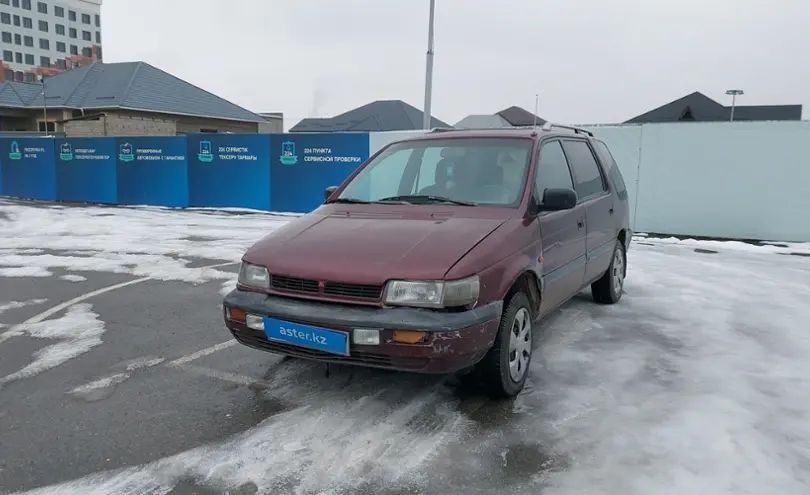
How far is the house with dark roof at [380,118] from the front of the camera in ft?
97.3

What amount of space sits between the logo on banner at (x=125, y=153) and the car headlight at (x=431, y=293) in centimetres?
1807

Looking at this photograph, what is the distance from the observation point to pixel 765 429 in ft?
11.2

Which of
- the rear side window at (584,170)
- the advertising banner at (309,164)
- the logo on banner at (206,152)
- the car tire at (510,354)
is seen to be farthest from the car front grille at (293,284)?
the logo on banner at (206,152)

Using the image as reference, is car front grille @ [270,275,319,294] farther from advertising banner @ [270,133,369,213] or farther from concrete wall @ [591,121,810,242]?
advertising banner @ [270,133,369,213]

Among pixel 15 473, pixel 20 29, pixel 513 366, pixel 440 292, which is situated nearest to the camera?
pixel 15 473

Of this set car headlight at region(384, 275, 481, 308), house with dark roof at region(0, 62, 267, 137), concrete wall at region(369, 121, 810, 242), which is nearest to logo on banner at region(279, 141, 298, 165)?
concrete wall at region(369, 121, 810, 242)

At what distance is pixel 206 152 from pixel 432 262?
15492 mm

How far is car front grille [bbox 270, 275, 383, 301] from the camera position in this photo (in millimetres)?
3373

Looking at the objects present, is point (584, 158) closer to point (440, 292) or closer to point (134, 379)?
point (440, 292)

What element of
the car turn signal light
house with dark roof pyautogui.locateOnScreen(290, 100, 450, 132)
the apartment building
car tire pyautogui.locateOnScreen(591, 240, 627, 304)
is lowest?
car tire pyautogui.locateOnScreen(591, 240, 627, 304)

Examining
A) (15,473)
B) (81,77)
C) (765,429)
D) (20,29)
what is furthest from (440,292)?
(20,29)

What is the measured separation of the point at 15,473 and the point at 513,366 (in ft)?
9.07

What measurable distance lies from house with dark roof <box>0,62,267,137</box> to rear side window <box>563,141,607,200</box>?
1128 inches

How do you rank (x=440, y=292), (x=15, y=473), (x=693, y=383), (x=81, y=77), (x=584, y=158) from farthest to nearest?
(x=81, y=77), (x=584, y=158), (x=693, y=383), (x=440, y=292), (x=15, y=473)
